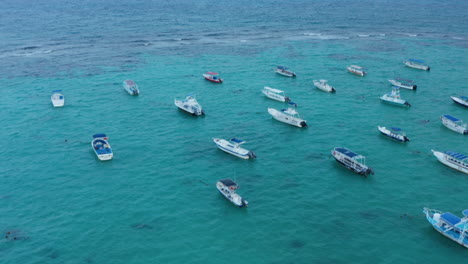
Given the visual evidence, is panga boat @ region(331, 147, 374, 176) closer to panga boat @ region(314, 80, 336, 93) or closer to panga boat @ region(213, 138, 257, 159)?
panga boat @ region(213, 138, 257, 159)

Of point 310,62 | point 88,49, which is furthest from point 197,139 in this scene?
point 88,49

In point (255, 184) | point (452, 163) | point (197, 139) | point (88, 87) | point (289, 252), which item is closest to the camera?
point (289, 252)

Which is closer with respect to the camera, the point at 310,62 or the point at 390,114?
the point at 390,114

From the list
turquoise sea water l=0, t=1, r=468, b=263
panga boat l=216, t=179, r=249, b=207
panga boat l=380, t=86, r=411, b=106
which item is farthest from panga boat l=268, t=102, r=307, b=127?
panga boat l=216, t=179, r=249, b=207

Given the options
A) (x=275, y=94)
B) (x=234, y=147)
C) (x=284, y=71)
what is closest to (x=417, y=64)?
(x=284, y=71)

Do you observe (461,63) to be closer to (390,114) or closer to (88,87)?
(390,114)

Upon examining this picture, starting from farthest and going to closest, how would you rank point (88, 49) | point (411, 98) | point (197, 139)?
point (88, 49) → point (411, 98) → point (197, 139)

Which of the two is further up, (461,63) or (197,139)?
(461,63)

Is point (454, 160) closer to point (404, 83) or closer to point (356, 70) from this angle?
point (404, 83)
